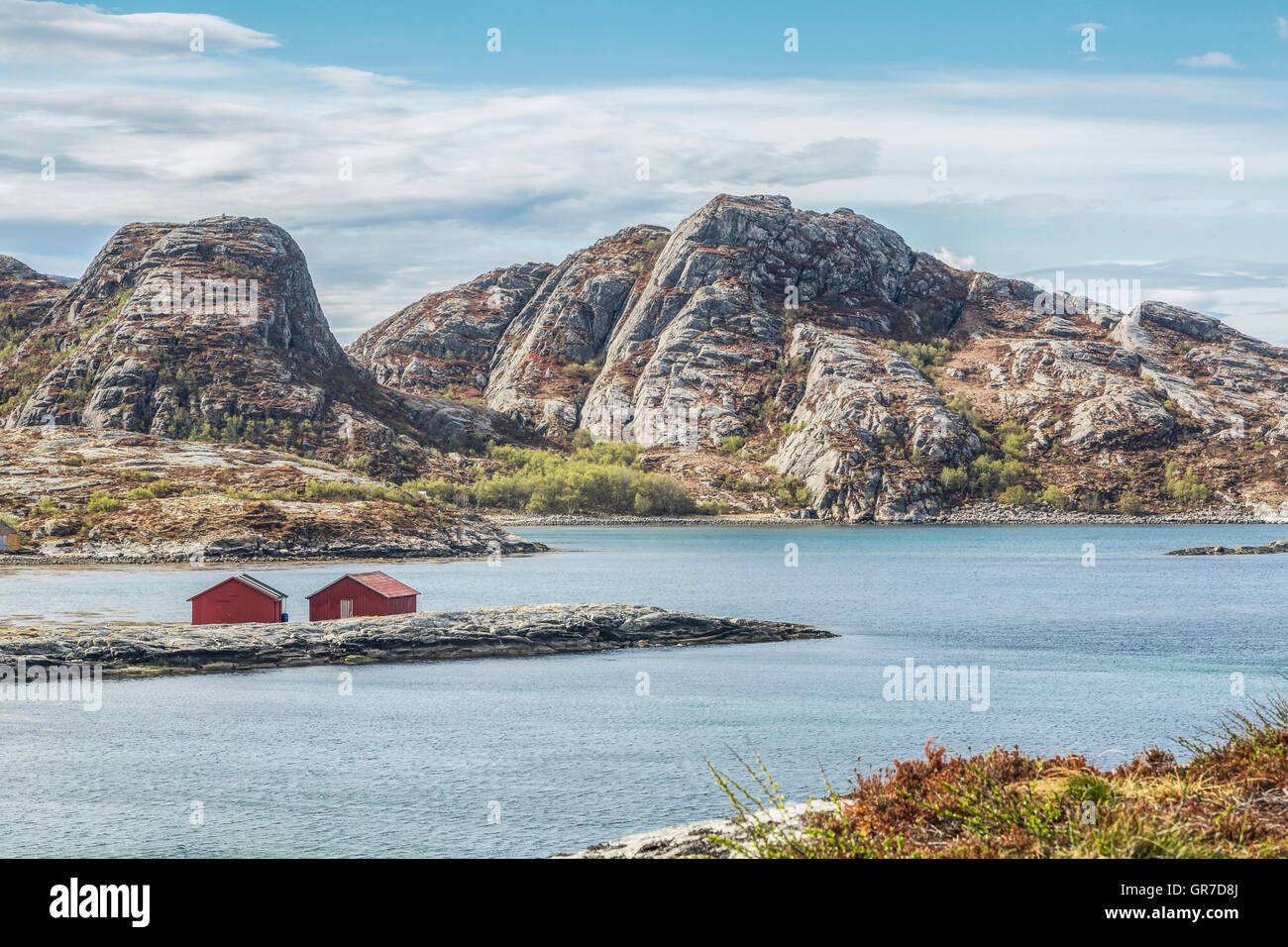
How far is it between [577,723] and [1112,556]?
406ft

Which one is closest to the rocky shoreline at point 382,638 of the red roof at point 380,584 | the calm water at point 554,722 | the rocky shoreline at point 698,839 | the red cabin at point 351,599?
the calm water at point 554,722

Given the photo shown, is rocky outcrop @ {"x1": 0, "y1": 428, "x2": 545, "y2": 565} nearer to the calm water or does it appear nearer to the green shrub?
the green shrub

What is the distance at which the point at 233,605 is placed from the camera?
61250mm

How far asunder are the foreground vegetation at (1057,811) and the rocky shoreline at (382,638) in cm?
4460

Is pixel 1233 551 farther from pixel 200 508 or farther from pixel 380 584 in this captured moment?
pixel 200 508

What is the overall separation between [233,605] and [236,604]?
6.4 inches

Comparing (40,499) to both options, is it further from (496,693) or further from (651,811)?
(651,811)

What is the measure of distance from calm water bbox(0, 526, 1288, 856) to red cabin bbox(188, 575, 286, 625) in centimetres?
866

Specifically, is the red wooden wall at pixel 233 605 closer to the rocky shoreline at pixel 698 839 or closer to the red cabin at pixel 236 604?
the red cabin at pixel 236 604

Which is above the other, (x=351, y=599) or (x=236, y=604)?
(x=236, y=604)

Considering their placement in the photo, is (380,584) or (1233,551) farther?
(1233,551)

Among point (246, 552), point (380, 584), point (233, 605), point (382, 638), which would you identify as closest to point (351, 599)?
point (380, 584)

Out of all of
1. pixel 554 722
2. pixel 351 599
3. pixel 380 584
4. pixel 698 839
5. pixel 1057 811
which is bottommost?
pixel 554 722
